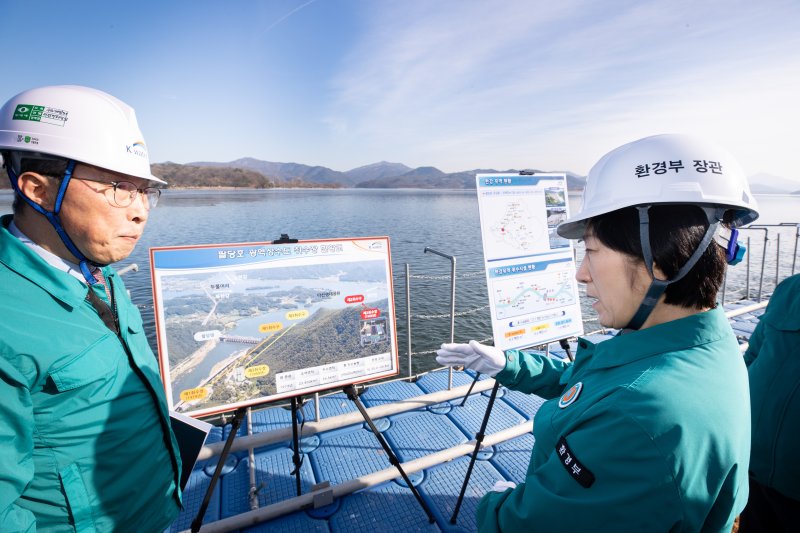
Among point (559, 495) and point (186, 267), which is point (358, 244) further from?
point (559, 495)

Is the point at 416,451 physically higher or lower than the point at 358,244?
lower

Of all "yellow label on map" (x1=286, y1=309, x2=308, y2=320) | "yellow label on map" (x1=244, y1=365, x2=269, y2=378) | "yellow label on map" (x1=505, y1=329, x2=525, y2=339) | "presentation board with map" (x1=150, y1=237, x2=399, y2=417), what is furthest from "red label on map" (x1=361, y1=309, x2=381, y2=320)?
"yellow label on map" (x1=505, y1=329, x2=525, y2=339)

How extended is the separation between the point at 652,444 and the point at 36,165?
69.2 inches

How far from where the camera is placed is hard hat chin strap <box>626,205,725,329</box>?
909 millimetres

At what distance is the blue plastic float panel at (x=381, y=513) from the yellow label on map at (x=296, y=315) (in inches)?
48.8

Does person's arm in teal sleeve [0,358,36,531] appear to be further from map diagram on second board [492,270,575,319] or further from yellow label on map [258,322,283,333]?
map diagram on second board [492,270,575,319]

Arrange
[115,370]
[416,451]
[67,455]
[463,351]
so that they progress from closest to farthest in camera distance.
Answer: [67,455] < [115,370] < [463,351] < [416,451]

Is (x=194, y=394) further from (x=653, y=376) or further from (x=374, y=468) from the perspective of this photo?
(x=653, y=376)

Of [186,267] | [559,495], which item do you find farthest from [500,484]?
[186,267]

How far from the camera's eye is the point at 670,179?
1.00 metres

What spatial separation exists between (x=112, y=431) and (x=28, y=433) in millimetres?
226

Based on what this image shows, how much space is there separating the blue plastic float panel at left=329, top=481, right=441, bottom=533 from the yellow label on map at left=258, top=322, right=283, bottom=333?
121cm

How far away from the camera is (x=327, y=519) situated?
2.15 metres

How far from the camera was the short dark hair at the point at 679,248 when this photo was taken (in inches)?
36.4
